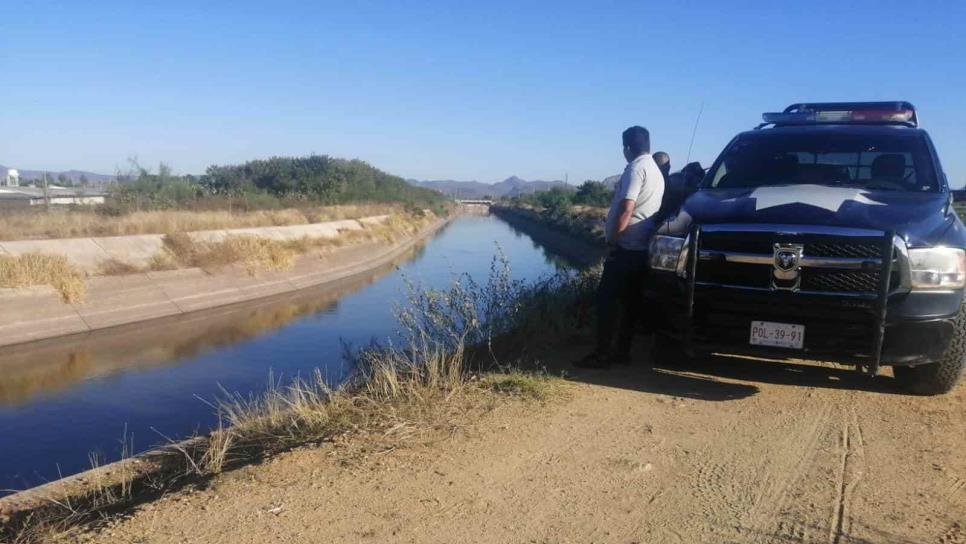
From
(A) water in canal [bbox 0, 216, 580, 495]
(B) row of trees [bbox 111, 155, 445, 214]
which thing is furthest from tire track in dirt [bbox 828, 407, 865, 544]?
(B) row of trees [bbox 111, 155, 445, 214]

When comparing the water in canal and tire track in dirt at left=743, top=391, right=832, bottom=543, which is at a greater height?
tire track in dirt at left=743, top=391, right=832, bottom=543

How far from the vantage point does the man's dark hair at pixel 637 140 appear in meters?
6.26

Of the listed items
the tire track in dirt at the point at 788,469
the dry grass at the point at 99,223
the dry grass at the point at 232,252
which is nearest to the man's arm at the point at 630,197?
the tire track in dirt at the point at 788,469

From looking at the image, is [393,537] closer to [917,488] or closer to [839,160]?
[917,488]

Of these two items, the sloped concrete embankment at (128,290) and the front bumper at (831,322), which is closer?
the front bumper at (831,322)

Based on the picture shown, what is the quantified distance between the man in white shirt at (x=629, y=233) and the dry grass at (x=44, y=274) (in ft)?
53.0

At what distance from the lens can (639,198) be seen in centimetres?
616

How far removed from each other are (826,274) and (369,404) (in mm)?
3532

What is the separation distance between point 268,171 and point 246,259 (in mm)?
37658

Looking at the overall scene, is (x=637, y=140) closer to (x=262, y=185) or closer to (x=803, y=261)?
(x=803, y=261)

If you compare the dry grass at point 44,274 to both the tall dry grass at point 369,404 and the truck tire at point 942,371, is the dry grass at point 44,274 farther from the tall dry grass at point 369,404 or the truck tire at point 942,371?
the truck tire at point 942,371

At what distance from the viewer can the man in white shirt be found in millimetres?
6121

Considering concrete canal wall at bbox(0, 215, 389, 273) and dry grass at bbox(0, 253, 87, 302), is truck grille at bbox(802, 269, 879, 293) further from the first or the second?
concrete canal wall at bbox(0, 215, 389, 273)

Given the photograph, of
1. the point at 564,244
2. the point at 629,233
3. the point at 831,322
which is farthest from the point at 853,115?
the point at 564,244
